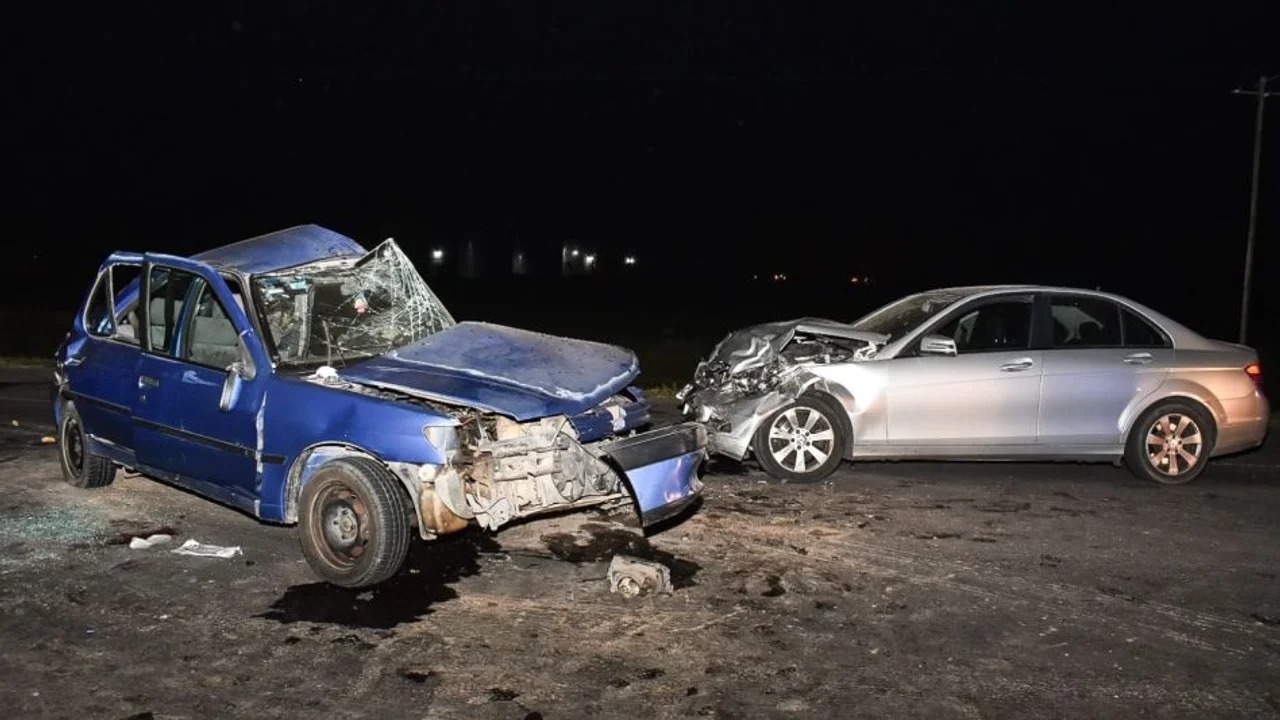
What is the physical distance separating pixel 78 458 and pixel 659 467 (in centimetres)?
460

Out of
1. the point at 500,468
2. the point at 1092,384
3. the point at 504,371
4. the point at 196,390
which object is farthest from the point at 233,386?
the point at 1092,384

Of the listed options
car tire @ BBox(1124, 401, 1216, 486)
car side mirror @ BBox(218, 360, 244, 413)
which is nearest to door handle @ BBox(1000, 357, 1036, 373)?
car tire @ BBox(1124, 401, 1216, 486)

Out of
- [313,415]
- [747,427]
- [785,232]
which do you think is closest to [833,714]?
[313,415]

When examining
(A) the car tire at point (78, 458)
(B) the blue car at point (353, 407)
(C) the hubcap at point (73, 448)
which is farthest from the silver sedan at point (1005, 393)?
(C) the hubcap at point (73, 448)

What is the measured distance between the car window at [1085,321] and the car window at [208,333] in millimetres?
6298

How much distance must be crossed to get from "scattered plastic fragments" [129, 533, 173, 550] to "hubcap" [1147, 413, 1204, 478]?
7305 mm

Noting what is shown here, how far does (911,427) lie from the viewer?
8453mm

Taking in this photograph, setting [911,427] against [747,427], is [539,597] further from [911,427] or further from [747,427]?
[911,427]

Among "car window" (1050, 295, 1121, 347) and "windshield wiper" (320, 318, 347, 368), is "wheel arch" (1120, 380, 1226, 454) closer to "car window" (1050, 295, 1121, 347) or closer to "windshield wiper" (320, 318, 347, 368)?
"car window" (1050, 295, 1121, 347)

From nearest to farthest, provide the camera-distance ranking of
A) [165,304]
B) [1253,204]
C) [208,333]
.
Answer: [208,333], [165,304], [1253,204]

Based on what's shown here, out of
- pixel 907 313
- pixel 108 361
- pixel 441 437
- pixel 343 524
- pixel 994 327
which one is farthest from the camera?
pixel 907 313

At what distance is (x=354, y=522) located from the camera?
5789 millimetres

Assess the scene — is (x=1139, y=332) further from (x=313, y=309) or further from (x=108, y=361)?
(x=108, y=361)

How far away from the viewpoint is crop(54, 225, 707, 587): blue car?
18.7ft
